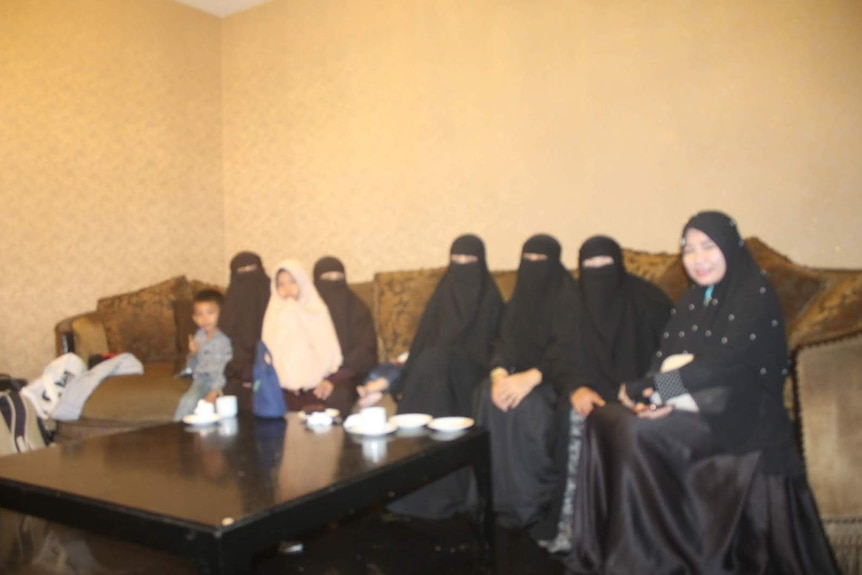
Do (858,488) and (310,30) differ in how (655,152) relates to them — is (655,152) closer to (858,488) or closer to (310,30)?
(858,488)

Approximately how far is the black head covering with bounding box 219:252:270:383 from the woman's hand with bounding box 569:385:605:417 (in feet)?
5.75

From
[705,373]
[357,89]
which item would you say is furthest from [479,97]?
[705,373]

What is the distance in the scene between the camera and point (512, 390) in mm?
2668

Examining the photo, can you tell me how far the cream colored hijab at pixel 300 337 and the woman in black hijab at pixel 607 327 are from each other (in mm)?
1257

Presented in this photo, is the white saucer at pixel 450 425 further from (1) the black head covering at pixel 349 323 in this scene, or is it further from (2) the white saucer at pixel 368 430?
(1) the black head covering at pixel 349 323

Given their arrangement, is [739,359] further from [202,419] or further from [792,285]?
[202,419]

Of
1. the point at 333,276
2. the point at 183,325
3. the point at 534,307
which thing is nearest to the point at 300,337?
the point at 333,276

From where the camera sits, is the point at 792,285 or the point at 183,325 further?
the point at 183,325

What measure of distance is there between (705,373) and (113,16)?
451 cm

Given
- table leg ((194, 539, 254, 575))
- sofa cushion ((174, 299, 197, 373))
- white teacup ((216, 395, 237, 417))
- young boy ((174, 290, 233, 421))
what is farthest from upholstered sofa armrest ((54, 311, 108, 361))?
table leg ((194, 539, 254, 575))

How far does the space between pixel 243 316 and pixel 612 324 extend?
2.02 metres

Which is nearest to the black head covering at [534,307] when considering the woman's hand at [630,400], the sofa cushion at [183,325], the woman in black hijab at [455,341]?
the woman in black hijab at [455,341]

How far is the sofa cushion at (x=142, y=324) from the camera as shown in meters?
4.08

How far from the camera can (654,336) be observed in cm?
270
